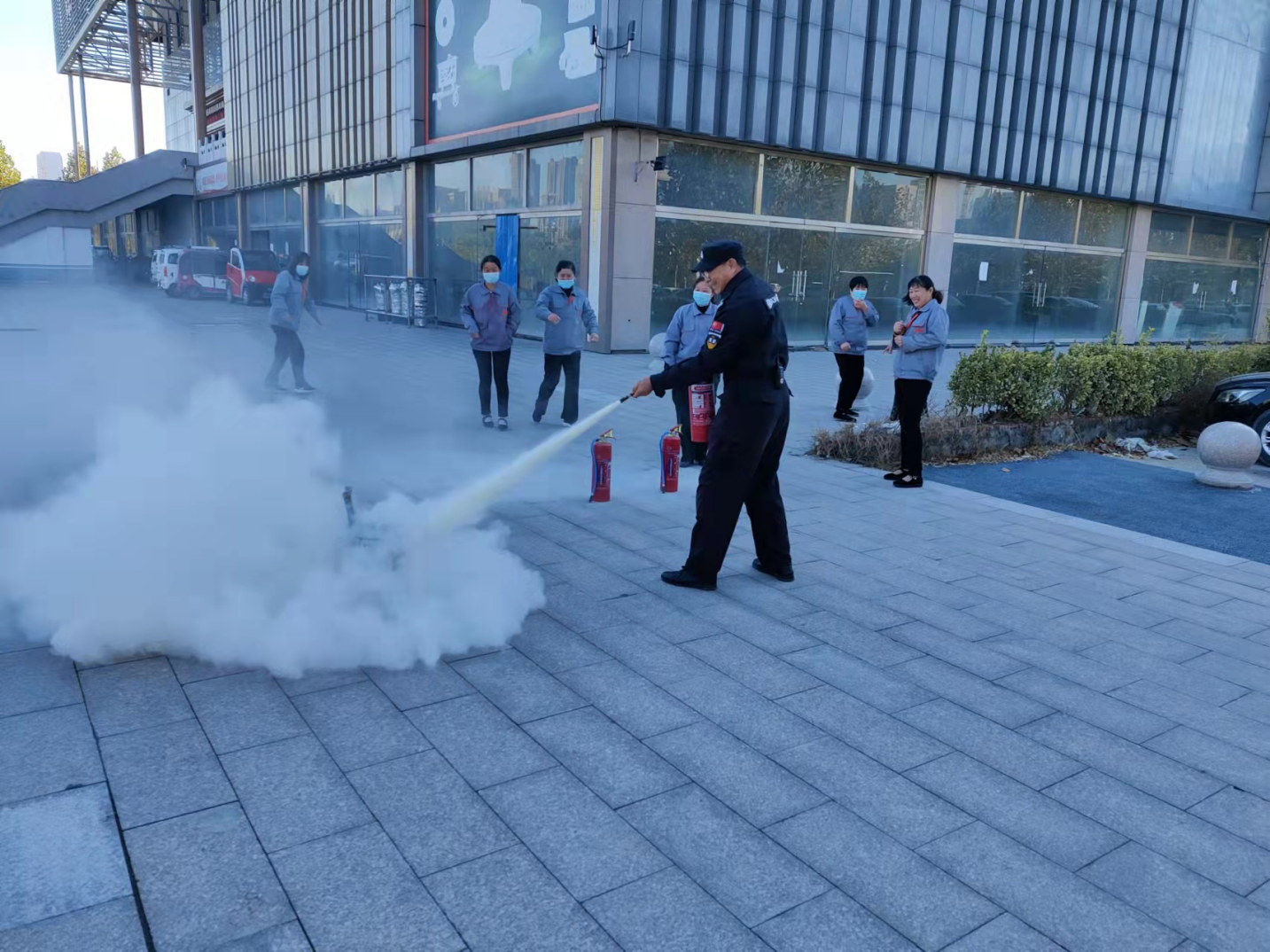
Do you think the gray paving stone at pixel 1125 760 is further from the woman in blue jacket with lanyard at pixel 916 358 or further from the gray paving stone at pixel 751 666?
the woman in blue jacket with lanyard at pixel 916 358

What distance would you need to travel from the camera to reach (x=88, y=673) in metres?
4.01

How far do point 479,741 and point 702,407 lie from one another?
112 inches

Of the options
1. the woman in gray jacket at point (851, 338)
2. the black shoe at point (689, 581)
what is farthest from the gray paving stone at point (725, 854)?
the woman in gray jacket at point (851, 338)

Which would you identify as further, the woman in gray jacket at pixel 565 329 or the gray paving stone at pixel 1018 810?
the woman in gray jacket at pixel 565 329

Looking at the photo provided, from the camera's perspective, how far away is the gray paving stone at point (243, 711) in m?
3.51

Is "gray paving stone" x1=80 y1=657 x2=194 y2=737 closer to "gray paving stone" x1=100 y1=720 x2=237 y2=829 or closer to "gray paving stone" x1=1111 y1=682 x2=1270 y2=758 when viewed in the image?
"gray paving stone" x1=100 y1=720 x2=237 y2=829

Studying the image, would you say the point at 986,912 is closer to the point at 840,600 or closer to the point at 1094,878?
the point at 1094,878

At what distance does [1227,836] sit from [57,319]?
11986 millimetres

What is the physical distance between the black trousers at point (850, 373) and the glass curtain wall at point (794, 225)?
767 centimetres

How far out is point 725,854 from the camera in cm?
292

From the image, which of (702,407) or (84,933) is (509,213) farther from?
(84,933)

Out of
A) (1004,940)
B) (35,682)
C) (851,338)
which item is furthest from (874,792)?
(851,338)

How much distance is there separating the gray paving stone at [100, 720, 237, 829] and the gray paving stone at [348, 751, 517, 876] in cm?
48

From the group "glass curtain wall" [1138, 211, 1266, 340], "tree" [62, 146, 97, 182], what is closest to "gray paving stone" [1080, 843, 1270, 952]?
"glass curtain wall" [1138, 211, 1266, 340]
